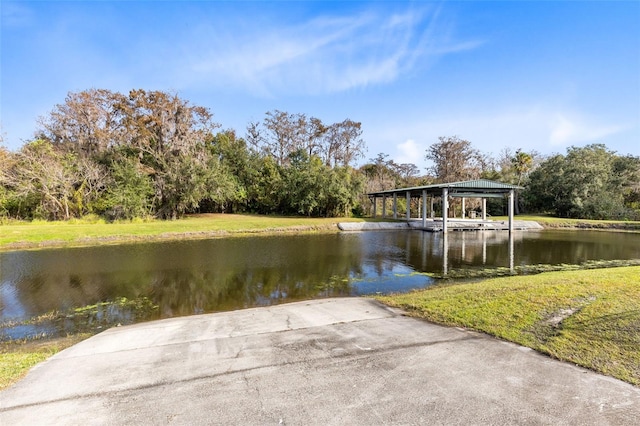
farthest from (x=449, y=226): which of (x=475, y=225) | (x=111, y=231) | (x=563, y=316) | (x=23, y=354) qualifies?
(x=23, y=354)

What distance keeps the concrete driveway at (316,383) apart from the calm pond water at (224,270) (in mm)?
3267

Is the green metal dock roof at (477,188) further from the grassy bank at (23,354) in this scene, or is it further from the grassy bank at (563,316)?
the grassy bank at (23,354)

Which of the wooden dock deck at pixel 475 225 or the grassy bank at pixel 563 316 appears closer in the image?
the grassy bank at pixel 563 316

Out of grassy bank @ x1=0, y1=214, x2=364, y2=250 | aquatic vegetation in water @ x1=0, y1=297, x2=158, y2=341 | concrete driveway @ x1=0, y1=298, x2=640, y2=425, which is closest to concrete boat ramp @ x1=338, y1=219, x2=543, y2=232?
grassy bank @ x1=0, y1=214, x2=364, y2=250

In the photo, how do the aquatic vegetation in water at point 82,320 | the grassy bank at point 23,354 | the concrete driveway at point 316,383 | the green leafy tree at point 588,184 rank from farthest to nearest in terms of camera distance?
the green leafy tree at point 588,184
the aquatic vegetation in water at point 82,320
the grassy bank at point 23,354
the concrete driveway at point 316,383

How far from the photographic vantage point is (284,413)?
3014 mm

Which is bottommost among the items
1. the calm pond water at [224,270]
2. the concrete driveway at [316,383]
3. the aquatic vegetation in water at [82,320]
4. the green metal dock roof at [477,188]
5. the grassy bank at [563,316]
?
the aquatic vegetation in water at [82,320]

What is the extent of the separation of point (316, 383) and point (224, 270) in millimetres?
9125

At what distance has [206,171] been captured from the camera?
29984 millimetres


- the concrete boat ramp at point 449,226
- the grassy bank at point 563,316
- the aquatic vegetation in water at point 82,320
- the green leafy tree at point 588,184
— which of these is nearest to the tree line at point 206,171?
the green leafy tree at point 588,184

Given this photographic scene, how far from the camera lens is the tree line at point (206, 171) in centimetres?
2633

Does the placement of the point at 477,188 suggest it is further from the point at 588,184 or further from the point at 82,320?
the point at 82,320

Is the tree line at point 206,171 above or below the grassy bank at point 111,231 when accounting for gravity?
above

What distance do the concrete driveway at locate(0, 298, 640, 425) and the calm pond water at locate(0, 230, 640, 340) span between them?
129 inches
